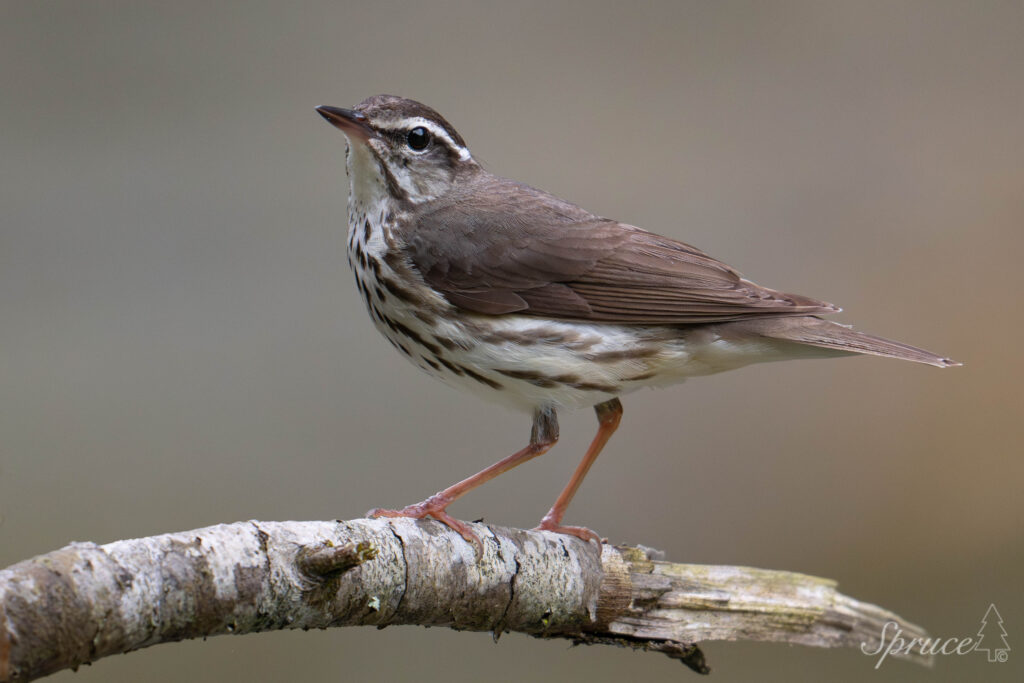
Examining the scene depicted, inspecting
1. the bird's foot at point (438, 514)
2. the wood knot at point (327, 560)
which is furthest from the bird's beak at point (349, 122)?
the wood knot at point (327, 560)

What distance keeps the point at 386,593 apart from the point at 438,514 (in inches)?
20.0

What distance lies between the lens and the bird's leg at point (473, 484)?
2.79 metres

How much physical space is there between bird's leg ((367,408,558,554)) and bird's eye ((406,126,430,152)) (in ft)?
3.55

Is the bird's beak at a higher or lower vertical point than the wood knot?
higher

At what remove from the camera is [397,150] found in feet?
11.4

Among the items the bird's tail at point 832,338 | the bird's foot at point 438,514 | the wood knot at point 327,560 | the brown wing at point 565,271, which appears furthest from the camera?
the brown wing at point 565,271

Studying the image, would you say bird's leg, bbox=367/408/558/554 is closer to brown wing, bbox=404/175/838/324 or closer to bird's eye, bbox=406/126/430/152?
brown wing, bbox=404/175/838/324

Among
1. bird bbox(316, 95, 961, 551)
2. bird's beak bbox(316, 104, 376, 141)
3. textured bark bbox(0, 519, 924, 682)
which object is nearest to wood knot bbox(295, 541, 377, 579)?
textured bark bbox(0, 519, 924, 682)

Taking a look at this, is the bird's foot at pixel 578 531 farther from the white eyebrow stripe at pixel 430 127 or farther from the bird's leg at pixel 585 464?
the white eyebrow stripe at pixel 430 127

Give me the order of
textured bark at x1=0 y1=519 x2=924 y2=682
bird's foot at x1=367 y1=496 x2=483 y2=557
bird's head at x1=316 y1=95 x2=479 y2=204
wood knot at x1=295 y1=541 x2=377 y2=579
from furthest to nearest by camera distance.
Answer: bird's head at x1=316 y1=95 x2=479 y2=204, bird's foot at x1=367 y1=496 x2=483 y2=557, wood knot at x1=295 y1=541 x2=377 y2=579, textured bark at x1=0 y1=519 x2=924 y2=682

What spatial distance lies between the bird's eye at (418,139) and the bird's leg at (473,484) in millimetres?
1082

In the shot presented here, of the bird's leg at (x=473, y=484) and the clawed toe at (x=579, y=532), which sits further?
the clawed toe at (x=579, y=532)

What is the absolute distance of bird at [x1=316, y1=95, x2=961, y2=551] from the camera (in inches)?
127

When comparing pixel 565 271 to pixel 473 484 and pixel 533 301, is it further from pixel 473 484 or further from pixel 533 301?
pixel 473 484
